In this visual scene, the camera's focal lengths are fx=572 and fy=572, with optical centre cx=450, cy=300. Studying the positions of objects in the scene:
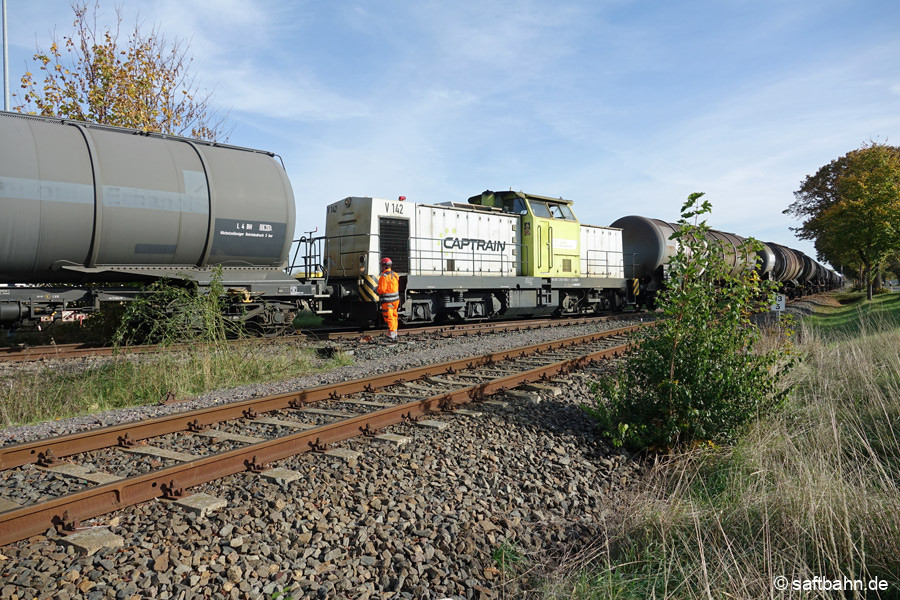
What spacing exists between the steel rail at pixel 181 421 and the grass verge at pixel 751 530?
1.53 m

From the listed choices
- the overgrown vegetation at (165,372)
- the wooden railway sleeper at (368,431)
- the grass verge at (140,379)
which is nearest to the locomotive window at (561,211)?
the overgrown vegetation at (165,372)

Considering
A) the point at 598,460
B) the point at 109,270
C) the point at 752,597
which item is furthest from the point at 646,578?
the point at 109,270

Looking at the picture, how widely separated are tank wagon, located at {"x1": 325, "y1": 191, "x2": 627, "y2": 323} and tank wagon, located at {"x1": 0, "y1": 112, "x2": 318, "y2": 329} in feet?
8.59

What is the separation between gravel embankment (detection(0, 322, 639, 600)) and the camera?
8.92ft

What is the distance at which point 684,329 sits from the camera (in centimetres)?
510

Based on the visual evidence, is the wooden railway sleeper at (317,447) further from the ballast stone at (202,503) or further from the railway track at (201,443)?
the ballast stone at (202,503)

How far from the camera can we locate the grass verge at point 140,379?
6.29m

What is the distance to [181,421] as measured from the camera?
5215mm

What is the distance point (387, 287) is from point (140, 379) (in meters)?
5.53

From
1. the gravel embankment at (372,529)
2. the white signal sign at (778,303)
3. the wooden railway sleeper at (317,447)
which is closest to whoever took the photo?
the gravel embankment at (372,529)

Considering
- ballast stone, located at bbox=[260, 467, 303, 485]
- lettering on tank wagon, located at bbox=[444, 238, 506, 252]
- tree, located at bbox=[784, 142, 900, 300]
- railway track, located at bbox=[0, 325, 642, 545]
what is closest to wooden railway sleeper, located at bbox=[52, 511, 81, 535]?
railway track, located at bbox=[0, 325, 642, 545]

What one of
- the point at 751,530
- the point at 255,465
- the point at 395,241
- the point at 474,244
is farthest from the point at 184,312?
the point at 474,244

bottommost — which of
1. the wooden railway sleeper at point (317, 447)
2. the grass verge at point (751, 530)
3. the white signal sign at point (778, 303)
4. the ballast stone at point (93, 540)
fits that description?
the grass verge at point (751, 530)

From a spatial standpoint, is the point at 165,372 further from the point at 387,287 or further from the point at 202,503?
the point at 387,287
